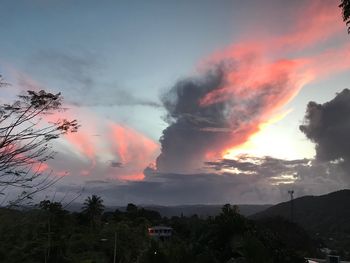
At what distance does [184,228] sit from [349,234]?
1653 inches

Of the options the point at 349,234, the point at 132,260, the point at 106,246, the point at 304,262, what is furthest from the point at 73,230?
the point at 349,234

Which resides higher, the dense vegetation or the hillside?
the hillside

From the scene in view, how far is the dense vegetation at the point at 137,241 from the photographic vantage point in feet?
59.4

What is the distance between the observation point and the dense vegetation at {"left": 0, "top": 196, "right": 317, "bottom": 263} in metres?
18.1

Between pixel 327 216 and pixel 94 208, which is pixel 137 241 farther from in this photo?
pixel 327 216

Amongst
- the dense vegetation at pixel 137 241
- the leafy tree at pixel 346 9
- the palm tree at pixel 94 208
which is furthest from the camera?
the palm tree at pixel 94 208

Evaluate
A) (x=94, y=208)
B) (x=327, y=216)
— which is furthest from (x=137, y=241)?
(x=327, y=216)

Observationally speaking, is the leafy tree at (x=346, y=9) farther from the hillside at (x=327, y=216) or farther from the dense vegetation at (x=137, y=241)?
the hillside at (x=327, y=216)

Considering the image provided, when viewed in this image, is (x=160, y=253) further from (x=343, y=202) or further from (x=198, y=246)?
(x=343, y=202)

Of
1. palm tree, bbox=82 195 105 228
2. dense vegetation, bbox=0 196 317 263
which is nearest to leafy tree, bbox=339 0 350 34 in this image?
dense vegetation, bbox=0 196 317 263

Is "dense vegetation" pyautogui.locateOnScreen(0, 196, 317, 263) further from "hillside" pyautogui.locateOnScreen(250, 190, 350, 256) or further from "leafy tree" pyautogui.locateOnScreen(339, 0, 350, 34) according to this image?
"hillside" pyautogui.locateOnScreen(250, 190, 350, 256)

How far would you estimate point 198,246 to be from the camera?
3234cm

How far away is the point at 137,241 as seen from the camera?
218 feet

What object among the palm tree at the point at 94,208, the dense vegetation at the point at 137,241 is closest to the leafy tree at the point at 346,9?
the dense vegetation at the point at 137,241
